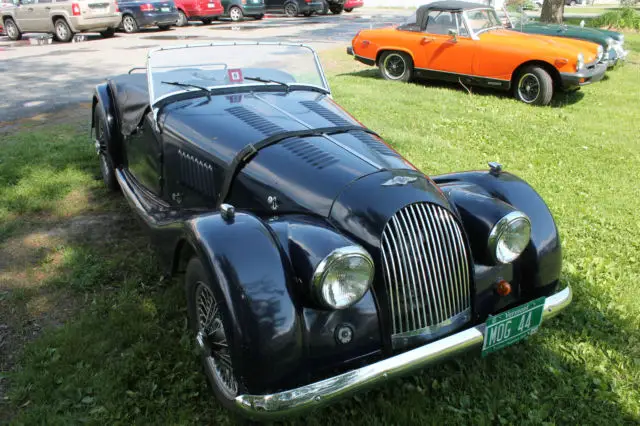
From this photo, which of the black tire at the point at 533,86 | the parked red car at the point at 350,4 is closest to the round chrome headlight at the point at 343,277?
the black tire at the point at 533,86

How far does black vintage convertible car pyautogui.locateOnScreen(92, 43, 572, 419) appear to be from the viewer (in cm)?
212

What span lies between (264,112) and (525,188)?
1.67 meters

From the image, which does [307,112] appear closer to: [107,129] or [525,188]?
[525,188]

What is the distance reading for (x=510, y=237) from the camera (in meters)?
2.61

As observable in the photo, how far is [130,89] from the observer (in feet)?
15.2

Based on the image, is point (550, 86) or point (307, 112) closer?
point (307, 112)

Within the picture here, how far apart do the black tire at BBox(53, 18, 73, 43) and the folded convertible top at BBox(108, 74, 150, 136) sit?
12.0 metres

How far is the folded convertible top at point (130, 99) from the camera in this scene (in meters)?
4.18

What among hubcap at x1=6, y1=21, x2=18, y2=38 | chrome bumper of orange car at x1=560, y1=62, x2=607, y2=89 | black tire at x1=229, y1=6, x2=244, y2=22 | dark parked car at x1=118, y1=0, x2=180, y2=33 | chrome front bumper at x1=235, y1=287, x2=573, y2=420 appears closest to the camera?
chrome front bumper at x1=235, y1=287, x2=573, y2=420

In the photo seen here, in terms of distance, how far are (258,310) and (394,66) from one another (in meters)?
8.96

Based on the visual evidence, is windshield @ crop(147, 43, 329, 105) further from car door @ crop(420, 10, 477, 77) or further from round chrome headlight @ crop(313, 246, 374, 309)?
car door @ crop(420, 10, 477, 77)

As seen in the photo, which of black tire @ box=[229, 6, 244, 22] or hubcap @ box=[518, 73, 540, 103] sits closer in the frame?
hubcap @ box=[518, 73, 540, 103]

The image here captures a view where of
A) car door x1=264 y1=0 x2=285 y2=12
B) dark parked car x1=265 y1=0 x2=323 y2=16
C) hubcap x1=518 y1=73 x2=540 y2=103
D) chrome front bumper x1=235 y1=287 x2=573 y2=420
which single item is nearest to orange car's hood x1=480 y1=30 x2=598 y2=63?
hubcap x1=518 y1=73 x2=540 y2=103

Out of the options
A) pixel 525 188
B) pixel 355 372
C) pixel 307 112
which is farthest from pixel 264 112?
pixel 355 372
